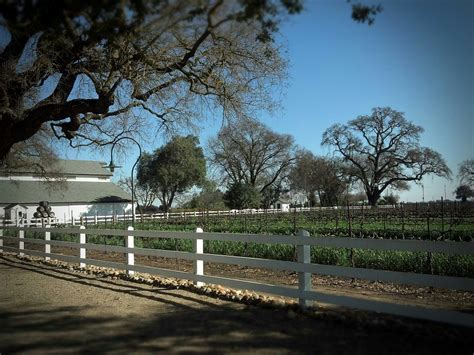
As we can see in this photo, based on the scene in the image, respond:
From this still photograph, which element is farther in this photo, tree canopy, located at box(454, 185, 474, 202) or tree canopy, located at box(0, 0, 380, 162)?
tree canopy, located at box(454, 185, 474, 202)

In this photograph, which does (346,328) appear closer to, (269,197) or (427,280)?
(427,280)

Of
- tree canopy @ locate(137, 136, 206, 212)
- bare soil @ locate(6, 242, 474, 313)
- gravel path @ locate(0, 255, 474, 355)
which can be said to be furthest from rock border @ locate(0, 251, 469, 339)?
tree canopy @ locate(137, 136, 206, 212)

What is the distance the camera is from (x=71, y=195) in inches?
2243

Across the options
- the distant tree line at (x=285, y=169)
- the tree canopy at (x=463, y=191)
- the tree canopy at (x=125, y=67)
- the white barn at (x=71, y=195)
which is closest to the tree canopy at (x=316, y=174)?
the distant tree line at (x=285, y=169)

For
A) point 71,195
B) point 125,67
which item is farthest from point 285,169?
point 125,67

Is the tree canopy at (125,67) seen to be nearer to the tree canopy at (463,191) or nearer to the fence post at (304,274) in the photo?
the fence post at (304,274)

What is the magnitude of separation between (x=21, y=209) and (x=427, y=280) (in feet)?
169

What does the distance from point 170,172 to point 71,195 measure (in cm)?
2032

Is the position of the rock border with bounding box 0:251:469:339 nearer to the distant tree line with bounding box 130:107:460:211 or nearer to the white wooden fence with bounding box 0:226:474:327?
the white wooden fence with bounding box 0:226:474:327

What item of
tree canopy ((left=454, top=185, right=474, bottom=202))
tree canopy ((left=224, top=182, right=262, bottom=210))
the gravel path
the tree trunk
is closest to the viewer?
the gravel path

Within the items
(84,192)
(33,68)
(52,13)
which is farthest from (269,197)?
(52,13)

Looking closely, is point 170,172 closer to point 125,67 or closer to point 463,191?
point 463,191

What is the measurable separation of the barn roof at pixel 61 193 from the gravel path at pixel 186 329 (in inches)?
1636

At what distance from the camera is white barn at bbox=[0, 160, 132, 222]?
51.1 metres
